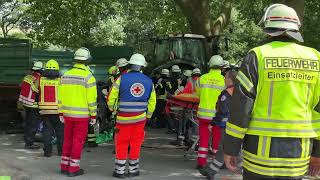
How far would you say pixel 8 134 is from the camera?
1334 cm

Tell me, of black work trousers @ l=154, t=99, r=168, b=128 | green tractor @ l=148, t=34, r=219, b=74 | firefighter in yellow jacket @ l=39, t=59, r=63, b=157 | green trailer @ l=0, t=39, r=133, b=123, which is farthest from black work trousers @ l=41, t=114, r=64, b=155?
green tractor @ l=148, t=34, r=219, b=74

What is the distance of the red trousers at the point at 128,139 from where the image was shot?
318 inches

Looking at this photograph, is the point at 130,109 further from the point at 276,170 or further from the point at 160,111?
the point at 160,111

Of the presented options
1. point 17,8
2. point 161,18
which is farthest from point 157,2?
point 17,8


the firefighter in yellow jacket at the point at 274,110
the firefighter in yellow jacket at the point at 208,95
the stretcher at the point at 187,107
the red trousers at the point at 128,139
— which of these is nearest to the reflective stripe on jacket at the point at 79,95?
the red trousers at the point at 128,139

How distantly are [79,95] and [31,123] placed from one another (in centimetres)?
317

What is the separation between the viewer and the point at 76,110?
8.26 metres

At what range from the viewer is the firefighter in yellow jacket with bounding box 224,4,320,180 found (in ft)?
12.2

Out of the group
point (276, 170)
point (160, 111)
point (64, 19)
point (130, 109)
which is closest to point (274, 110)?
point (276, 170)

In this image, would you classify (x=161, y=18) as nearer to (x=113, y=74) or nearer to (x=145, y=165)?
(x=113, y=74)

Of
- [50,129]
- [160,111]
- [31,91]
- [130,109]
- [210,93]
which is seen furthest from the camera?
[160,111]

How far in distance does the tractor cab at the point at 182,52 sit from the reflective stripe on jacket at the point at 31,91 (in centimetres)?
582

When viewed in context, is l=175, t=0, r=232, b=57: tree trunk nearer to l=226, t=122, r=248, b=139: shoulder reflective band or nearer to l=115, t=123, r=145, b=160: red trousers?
l=115, t=123, r=145, b=160: red trousers

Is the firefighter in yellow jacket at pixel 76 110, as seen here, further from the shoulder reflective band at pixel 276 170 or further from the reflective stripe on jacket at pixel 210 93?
the shoulder reflective band at pixel 276 170
